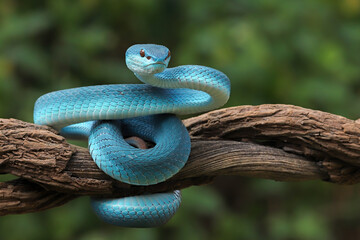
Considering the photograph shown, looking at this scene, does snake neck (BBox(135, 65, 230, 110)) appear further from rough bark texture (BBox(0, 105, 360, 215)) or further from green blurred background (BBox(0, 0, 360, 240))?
green blurred background (BBox(0, 0, 360, 240))

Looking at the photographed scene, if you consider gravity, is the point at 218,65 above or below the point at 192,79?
below

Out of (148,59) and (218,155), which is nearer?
(148,59)

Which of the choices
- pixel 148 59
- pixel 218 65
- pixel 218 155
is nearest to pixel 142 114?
pixel 148 59

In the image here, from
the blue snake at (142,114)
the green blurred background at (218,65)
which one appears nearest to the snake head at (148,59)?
the blue snake at (142,114)

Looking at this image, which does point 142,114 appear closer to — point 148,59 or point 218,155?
point 148,59

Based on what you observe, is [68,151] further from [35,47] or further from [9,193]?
[35,47]

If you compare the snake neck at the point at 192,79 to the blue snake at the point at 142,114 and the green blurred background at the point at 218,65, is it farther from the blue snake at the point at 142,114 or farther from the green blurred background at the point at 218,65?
the green blurred background at the point at 218,65
